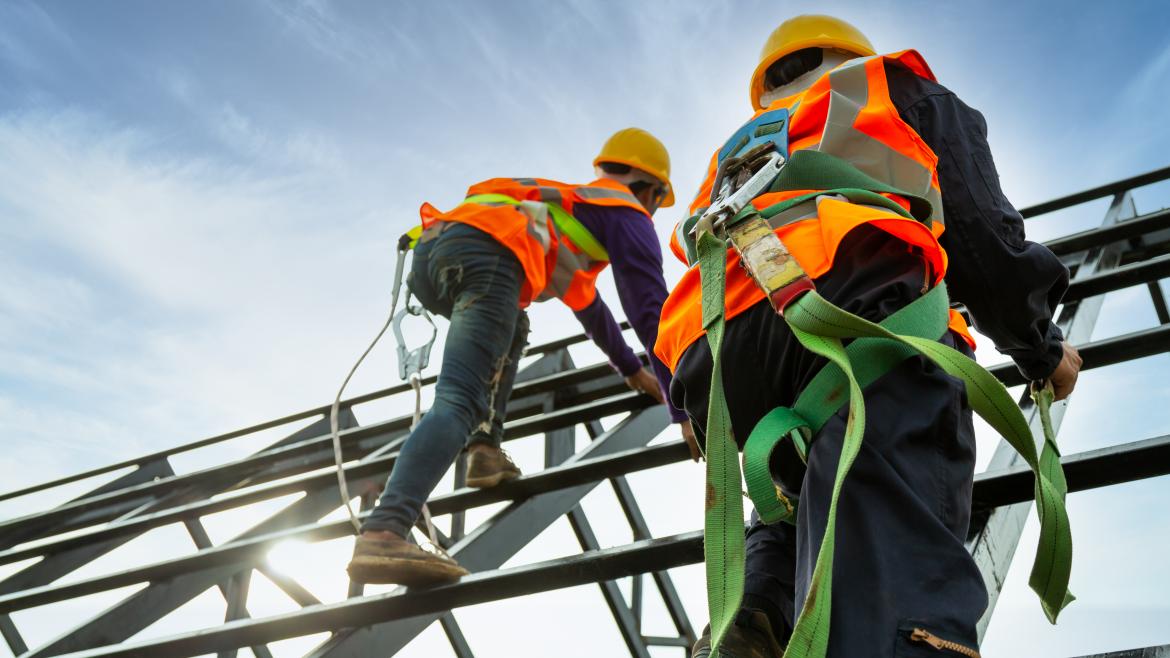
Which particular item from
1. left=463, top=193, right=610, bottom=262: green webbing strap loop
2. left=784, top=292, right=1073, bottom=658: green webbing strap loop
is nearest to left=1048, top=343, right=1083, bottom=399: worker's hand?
left=784, top=292, right=1073, bottom=658: green webbing strap loop

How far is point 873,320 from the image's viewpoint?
137 centimetres

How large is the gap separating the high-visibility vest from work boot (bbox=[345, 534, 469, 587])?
1.08 metres

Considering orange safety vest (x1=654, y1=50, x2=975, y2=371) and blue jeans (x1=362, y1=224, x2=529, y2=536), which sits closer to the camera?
orange safety vest (x1=654, y1=50, x2=975, y2=371)

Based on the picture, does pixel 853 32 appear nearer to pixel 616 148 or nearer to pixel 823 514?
pixel 823 514

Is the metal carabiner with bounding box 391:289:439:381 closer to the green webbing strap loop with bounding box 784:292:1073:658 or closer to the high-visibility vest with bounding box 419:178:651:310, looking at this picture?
the high-visibility vest with bounding box 419:178:651:310

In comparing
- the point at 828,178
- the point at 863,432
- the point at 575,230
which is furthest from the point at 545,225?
the point at 863,432

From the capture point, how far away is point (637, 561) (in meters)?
2.11

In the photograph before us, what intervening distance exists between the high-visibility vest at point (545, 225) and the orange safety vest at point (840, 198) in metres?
1.47

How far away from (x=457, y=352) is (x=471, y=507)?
0.62m

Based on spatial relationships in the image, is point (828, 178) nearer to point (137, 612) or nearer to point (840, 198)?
point (840, 198)

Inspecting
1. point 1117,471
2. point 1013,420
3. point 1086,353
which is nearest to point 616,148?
point 1086,353

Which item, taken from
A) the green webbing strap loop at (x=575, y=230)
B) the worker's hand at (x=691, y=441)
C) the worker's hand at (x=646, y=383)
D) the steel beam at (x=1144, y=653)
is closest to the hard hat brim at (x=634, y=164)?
the green webbing strap loop at (x=575, y=230)

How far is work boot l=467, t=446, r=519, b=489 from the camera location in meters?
3.15

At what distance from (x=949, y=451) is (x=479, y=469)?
2.10 m
